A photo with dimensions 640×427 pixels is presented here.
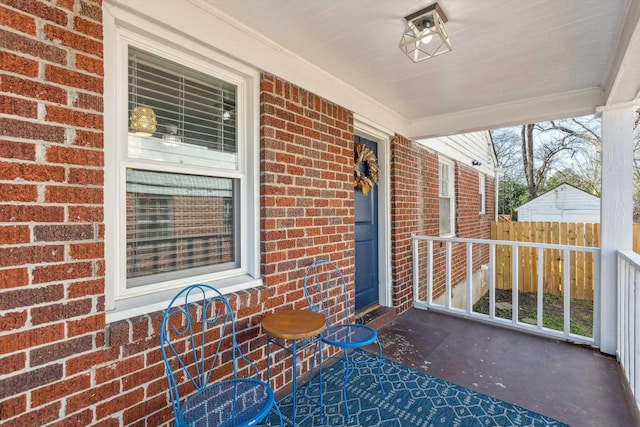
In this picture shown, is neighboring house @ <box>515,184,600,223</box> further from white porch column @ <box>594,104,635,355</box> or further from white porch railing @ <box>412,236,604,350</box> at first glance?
white porch column @ <box>594,104,635,355</box>

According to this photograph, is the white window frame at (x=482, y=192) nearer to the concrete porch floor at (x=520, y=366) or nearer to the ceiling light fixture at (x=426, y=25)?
the concrete porch floor at (x=520, y=366)

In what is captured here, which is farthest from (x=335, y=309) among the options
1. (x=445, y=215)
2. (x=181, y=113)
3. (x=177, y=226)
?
(x=445, y=215)

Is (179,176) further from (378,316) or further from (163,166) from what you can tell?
(378,316)

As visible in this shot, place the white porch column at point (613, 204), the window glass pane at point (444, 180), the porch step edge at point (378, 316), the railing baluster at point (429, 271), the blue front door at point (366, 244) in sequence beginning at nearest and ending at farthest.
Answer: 1. the white porch column at point (613, 204)
2. the porch step edge at point (378, 316)
3. the blue front door at point (366, 244)
4. the railing baluster at point (429, 271)
5. the window glass pane at point (444, 180)

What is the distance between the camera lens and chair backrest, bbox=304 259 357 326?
8.36 feet

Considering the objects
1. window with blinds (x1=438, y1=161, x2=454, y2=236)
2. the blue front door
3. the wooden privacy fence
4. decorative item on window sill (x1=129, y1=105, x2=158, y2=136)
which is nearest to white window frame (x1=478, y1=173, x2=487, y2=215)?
the wooden privacy fence

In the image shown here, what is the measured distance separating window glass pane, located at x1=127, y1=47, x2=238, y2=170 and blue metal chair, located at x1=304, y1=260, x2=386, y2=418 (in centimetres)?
114

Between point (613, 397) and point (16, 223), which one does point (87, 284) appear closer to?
point (16, 223)

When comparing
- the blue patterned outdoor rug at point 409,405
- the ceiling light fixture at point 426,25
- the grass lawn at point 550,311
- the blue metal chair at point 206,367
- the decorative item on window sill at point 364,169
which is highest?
the ceiling light fixture at point 426,25

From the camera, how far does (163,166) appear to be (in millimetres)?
1786

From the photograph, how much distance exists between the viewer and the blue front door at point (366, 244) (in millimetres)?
3445

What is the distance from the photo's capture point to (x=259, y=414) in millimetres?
1367

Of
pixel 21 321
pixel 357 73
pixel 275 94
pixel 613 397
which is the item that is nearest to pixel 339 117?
pixel 357 73

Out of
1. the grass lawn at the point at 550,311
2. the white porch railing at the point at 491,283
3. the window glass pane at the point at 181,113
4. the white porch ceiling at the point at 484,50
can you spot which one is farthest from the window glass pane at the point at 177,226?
the grass lawn at the point at 550,311
